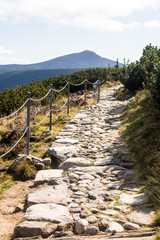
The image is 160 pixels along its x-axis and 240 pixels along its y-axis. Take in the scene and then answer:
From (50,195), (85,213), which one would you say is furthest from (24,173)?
(85,213)

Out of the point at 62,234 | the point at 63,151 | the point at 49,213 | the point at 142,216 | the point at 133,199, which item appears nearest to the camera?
the point at 62,234

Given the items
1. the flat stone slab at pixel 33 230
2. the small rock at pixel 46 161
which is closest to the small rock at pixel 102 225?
the flat stone slab at pixel 33 230

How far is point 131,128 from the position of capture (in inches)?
316

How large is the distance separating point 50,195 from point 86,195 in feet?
1.94

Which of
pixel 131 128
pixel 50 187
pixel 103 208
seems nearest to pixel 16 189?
pixel 50 187

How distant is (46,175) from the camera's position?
205 inches

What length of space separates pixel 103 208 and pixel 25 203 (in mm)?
1287

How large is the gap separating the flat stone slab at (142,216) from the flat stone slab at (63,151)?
9.28 feet

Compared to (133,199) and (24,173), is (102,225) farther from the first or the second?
(24,173)

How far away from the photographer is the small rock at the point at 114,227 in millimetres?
3178

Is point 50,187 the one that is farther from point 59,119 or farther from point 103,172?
point 59,119

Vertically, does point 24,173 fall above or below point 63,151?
below

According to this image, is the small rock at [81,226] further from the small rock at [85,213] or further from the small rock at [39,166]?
the small rock at [39,166]

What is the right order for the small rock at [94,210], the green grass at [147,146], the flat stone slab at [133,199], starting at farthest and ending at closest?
1. the green grass at [147,146]
2. the flat stone slab at [133,199]
3. the small rock at [94,210]
